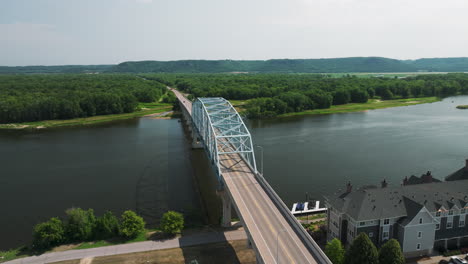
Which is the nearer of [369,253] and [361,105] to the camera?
[369,253]

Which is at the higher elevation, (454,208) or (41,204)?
(454,208)

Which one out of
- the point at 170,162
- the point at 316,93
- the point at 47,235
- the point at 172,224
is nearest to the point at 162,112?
the point at 316,93

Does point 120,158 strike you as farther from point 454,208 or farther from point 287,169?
point 454,208

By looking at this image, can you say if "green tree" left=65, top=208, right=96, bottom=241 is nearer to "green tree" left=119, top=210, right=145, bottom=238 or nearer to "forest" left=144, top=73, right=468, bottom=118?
"green tree" left=119, top=210, right=145, bottom=238

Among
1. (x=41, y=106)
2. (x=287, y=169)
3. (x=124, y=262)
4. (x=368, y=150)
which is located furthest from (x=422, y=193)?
(x=41, y=106)

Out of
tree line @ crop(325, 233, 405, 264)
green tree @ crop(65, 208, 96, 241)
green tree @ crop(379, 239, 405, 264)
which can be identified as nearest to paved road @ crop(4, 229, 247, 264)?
green tree @ crop(65, 208, 96, 241)

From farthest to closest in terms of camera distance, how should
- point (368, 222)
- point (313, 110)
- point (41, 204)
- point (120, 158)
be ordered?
point (313, 110) → point (120, 158) → point (41, 204) → point (368, 222)

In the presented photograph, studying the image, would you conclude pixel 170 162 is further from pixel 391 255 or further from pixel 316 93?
pixel 316 93

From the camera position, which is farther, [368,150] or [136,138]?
[136,138]
